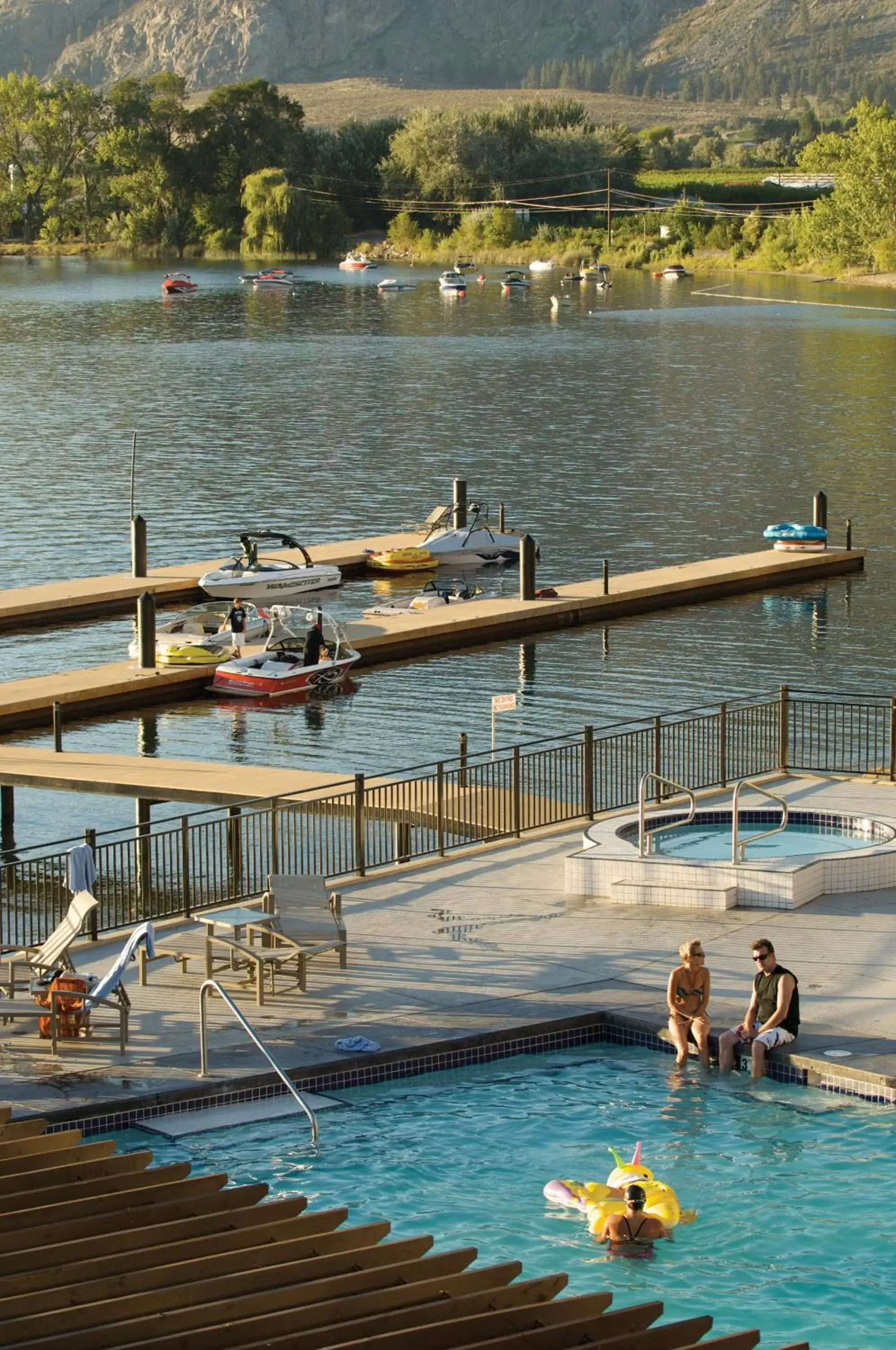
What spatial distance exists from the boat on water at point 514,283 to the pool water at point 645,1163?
15554cm

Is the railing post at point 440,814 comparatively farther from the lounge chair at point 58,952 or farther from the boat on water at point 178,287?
the boat on water at point 178,287

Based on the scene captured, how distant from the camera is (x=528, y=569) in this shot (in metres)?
48.5

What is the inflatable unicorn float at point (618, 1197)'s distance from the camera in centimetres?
1462

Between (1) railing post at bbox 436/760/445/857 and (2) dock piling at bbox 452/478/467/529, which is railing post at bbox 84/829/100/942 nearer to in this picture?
(1) railing post at bbox 436/760/445/857

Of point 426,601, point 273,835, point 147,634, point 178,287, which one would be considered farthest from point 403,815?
point 178,287

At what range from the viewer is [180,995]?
18.5 m

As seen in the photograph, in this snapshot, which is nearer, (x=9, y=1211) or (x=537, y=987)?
(x=9, y=1211)

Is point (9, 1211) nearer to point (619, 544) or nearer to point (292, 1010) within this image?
point (292, 1010)

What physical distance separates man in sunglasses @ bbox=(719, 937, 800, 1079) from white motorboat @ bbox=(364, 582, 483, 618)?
30.4 meters

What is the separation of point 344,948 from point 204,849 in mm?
5393

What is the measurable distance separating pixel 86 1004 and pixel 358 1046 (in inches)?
97.4

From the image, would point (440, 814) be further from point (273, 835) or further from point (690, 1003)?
point (690, 1003)

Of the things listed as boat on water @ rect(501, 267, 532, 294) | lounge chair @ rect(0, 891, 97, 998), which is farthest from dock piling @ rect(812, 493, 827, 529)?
boat on water @ rect(501, 267, 532, 294)

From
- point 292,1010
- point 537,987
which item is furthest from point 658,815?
point 292,1010
